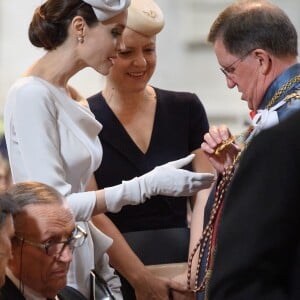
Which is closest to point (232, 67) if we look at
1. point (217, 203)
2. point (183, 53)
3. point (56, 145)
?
point (217, 203)

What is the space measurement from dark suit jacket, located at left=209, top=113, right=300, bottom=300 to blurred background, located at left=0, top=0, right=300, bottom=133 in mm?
4201

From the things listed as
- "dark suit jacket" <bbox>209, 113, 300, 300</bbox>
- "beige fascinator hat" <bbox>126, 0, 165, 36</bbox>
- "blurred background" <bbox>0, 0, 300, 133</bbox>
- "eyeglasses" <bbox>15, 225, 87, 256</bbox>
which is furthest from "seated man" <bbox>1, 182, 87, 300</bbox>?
"blurred background" <bbox>0, 0, 300, 133</bbox>

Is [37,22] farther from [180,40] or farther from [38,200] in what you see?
[180,40]

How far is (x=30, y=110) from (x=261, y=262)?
139 centimetres

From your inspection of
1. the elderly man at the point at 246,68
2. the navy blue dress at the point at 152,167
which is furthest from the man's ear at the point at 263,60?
the navy blue dress at the point at 152,167

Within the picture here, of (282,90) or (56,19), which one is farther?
(56,19)

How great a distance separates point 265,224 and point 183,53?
4508mm

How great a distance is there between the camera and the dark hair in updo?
304 centimetres

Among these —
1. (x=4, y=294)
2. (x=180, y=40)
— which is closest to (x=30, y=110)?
(x=4, y=294)

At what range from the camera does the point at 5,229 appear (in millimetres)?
2459

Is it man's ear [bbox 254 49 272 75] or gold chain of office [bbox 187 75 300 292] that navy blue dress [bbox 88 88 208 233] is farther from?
man's ear [bbox 254 49 272 75]

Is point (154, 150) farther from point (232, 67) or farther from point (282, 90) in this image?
point (282, 90)

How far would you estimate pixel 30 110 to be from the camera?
2.93 m

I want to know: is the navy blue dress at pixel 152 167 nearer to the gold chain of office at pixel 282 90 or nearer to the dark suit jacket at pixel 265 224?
the gold chain of office at pixel 282 90
